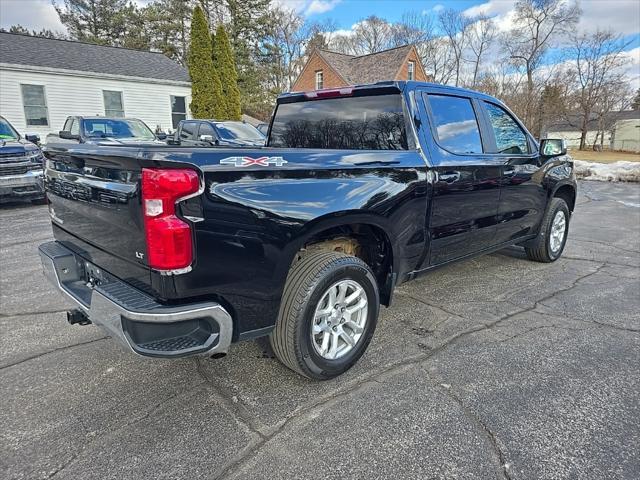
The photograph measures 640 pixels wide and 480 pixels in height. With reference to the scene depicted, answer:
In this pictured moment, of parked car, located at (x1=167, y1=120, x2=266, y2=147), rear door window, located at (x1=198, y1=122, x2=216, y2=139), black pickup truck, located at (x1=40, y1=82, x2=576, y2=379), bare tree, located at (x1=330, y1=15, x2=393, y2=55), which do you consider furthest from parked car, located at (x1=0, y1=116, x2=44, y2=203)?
bare tree, located at (x1=330, y1=15, x2=393, y2=55)

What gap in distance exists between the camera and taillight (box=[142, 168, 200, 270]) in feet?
6.45

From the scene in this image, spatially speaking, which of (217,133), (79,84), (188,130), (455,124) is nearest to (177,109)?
(79,84)

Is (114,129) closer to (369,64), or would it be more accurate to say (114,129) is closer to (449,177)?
(449,177)

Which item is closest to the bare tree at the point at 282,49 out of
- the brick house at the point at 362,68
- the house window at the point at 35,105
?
the brick house at the point at 362,68

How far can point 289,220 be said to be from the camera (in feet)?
7.76

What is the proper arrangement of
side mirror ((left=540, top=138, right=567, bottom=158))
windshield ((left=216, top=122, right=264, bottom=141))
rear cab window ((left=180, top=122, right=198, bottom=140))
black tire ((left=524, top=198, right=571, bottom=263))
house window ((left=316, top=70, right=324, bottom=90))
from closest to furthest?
side mirror ((left=540, top=138, right=567, bottom=158)), black tire ((left=524, top=198, right=571, bottom=263)), windshield ((left=216, top=122, right=264, bottom=141)), rear cab window ((left=180, top=122, right=198, bottom=140)), house window ((left=316, top=70, right=324, bottom=90))

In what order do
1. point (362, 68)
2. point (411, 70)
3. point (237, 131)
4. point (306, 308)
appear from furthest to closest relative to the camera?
point (362, 68), point (411, 70), point (237, 131), point (306, 308)

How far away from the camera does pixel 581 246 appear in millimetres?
6395

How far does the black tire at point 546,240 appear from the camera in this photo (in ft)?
16.5

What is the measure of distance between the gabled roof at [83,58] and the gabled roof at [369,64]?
14.1 m

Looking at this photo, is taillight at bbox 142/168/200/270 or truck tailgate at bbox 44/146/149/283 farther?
truck tailgate at bbox 44/146/149/283

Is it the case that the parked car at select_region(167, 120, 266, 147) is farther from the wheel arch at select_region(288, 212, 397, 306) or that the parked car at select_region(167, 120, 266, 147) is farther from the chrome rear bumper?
the chrome rear bumper

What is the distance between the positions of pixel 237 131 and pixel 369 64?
24093 millimetres

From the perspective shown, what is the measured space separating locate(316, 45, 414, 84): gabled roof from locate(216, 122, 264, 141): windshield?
66.5 ft
